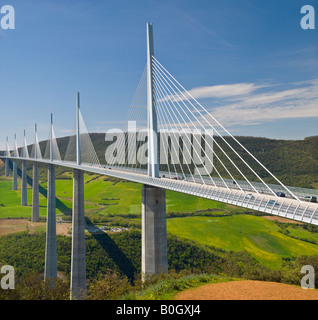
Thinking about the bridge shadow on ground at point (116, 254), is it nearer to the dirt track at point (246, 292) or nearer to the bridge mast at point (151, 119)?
the bridge mast at point (151, 119)

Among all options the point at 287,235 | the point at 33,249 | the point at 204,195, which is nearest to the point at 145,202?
the point at 204,195

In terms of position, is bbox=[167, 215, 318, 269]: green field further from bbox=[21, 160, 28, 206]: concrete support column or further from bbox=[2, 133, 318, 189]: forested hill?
bbox=[21, 160, 28, 206]: concrete support column

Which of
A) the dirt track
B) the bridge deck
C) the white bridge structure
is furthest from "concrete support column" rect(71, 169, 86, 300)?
the dirt track

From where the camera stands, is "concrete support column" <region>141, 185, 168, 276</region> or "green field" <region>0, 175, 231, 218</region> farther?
"green field" <region>0, 175, 231, 218</region>

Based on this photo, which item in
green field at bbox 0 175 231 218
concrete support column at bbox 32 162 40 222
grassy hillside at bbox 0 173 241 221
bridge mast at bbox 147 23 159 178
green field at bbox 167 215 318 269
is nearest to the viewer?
bridge mast at bbox 147 23 159 178

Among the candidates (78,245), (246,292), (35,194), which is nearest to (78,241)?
(78,245)

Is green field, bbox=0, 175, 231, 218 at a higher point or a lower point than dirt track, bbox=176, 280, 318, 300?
lower

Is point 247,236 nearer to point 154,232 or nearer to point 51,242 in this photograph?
point 51,242
